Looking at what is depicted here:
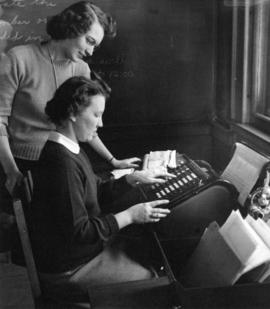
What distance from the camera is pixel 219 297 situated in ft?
3.10

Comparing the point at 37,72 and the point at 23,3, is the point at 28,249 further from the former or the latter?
the point at 23,3

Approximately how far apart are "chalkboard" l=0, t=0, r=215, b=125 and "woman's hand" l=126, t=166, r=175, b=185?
583 millimetres

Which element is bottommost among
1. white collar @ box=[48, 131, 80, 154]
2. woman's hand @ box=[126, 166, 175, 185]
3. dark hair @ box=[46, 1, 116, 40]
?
woman's hand @ box=[126, 166, 175, 185]

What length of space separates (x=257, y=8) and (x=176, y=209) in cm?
92

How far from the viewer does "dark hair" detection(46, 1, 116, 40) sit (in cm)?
157

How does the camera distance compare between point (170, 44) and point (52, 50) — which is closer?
point (52, 50)

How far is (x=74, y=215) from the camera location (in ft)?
3.80

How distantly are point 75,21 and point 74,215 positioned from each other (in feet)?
2.53

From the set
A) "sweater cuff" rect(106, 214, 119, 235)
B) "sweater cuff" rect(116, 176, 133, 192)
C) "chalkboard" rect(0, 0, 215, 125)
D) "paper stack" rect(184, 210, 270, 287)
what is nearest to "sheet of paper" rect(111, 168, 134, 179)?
"sweater cuff" rect(116, 176, 133, 192)

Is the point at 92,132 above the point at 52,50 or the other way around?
the other way around

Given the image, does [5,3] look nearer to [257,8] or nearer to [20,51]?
[20,51]

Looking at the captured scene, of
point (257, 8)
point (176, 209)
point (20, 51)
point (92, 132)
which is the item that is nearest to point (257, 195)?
point (176, 209)

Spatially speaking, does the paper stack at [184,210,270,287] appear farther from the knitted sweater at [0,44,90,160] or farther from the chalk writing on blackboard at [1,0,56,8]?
the chalk writing on blackboard at [1,0,56,8]

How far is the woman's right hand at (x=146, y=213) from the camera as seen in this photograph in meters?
1.25
